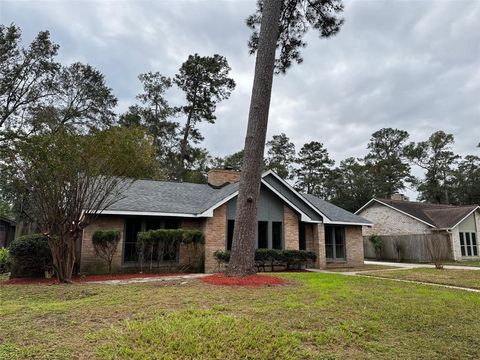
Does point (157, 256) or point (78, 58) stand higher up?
point (78, 58)

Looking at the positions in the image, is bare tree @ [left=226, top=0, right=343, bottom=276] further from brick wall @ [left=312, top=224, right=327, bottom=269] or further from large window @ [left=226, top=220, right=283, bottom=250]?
brick wall @ [left=312, top=224, right=327, bottom=269]

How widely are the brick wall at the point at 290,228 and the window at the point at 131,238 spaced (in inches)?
273

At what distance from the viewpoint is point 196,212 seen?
14180 millimetres

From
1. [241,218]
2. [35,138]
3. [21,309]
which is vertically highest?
[35,138]

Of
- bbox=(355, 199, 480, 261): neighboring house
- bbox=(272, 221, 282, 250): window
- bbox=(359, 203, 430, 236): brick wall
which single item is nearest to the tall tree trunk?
bbox=(272, 221, 282, 250): window

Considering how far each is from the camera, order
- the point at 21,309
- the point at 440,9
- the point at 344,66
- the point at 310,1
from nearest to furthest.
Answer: the point at 21,309
the point at 440,9
the point at 310,1
the point at 344,66

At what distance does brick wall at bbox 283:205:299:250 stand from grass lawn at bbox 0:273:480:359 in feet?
27.9

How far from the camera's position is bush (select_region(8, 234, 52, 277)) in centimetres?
1070

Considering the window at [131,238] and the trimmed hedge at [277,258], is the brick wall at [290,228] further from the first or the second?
the window at [131,238]

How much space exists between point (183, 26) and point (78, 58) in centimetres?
2010

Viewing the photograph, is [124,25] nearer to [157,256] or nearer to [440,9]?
[157,256]

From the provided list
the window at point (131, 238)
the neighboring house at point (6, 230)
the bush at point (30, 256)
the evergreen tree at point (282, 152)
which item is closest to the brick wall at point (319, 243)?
the window at point (131, 238)

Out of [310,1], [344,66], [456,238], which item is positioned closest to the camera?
[310,1]

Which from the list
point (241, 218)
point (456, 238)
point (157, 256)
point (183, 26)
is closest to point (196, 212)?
point (157, 256)
